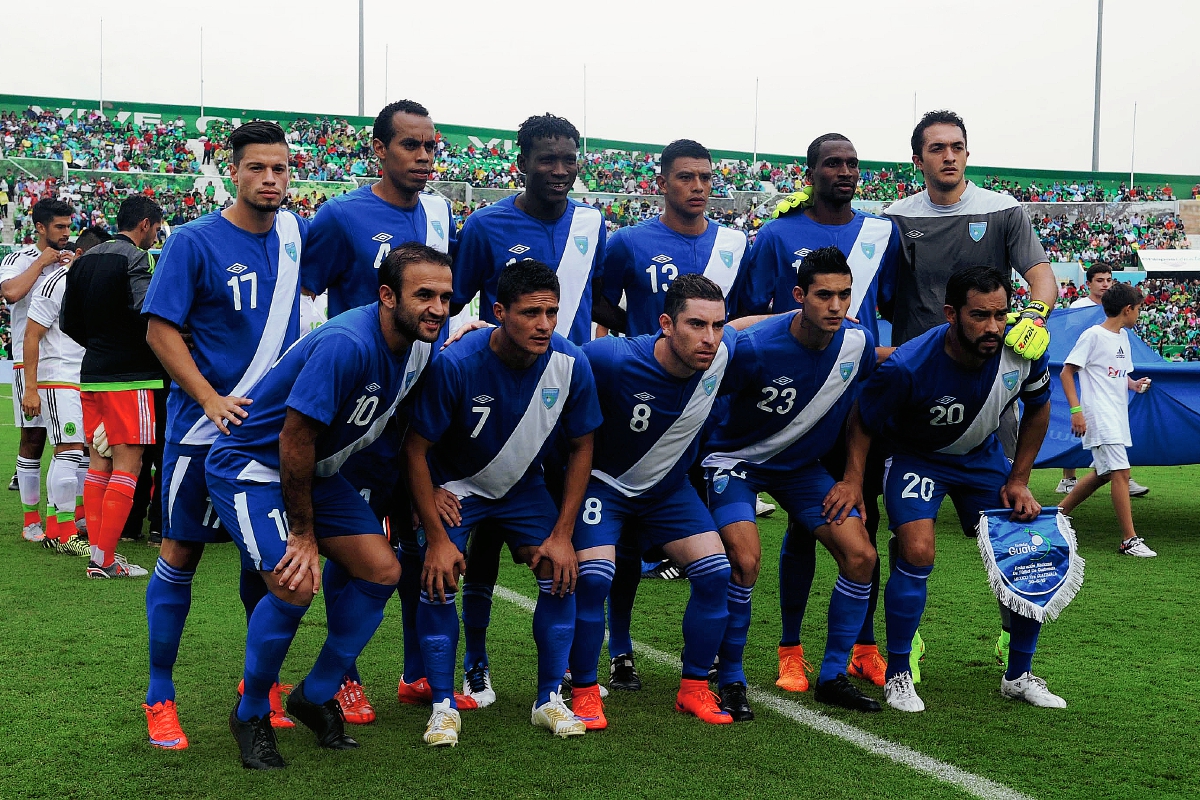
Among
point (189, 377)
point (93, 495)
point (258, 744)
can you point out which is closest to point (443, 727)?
point (258, 744)

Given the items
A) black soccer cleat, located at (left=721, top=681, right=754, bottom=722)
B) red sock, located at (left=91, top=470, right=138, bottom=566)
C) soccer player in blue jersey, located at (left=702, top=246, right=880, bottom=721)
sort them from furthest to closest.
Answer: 1. red sock, located at (left=91, top=470, right=138, bottom=566)
2. soccer player in blue jersey, located at (left=702, top=246, right=880, bottom=721)
3. black soccer cleat, located at (left=721, top=681, right=754, bottom=722)

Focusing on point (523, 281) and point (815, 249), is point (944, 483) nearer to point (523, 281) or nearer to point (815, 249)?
point (815, 249)

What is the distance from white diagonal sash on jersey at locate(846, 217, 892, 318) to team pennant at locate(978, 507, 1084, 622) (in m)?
1.10

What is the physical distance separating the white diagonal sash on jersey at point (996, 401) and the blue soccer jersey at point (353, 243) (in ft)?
7.71

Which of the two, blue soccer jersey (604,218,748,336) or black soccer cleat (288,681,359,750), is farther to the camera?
blue soccer jersey (604,218,748,336)

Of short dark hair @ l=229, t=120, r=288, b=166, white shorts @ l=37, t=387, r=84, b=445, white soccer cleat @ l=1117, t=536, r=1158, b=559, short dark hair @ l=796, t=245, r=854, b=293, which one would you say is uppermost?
short dark hair @ l=229, t=120, r=288, b=166

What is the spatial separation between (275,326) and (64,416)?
4.53 meters

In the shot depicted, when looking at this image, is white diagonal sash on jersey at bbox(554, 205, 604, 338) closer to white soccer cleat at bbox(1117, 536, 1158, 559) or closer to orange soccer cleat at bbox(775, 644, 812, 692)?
orange soccer cleat at bbox(775, 644, 812, 692)

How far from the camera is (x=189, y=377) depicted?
3846 millimetres

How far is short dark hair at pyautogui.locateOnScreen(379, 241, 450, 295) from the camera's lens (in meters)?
3.73

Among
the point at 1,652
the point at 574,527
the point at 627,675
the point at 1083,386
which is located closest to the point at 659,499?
the point at 574,527

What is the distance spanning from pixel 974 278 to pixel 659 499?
58.3 inches

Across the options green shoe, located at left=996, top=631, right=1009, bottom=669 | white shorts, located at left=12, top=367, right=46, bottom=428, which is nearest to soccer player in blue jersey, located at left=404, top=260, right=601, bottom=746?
green shoe, located at left=996, top=631, right=1009, bottom=669

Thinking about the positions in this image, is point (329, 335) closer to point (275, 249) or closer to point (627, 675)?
point (275, 249)
